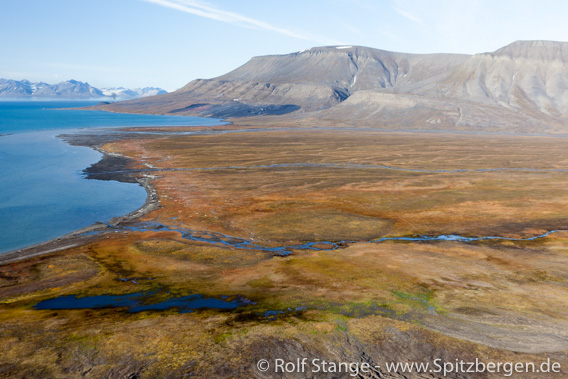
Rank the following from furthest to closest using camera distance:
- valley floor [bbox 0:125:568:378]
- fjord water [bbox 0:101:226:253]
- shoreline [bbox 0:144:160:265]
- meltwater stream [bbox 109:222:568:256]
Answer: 1. fjord water [bbox 0:101:226:253]
2. meltwater stream [bbox 109:222:568:256]
3. shoreline [bbox 0:144:160:265]
4. valley floor [bbox 0:125:568:378]

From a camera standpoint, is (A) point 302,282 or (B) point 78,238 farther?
(B) point 78,238

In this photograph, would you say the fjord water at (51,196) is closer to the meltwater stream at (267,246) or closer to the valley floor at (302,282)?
the valley floor at (302,282)

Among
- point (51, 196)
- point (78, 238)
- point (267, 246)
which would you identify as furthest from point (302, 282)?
point (51, 196)

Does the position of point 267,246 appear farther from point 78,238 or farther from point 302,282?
point 78,238

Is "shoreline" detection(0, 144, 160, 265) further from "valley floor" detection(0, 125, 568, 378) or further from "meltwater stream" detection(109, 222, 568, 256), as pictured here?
"meltwater stream" detection(109, 222, 568, 256)

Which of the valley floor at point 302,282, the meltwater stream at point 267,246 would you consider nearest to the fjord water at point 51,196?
the valley floor at point 302,282

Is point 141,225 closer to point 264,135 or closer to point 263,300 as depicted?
point 263,300

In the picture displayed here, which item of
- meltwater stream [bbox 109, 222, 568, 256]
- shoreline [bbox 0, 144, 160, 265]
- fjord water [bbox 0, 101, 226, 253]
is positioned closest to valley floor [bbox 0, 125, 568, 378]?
meltwater stream [bbox 109, 222, 568, 256]

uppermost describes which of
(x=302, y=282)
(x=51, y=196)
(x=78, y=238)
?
(x=302, y=282)
